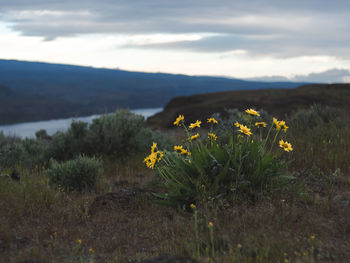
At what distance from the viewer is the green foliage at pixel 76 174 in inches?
267

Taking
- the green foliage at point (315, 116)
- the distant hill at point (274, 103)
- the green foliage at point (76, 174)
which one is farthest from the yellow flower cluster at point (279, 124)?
the distant hill at point (274, 103)

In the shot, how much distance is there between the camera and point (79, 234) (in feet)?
14.3

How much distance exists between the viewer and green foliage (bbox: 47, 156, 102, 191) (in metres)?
6.79

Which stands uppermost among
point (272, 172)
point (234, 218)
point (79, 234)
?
point (272, 172)

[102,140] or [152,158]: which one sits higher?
[152,158]

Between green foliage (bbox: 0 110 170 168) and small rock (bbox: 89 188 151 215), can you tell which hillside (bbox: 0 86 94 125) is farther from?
small rock (bbox: 89 188 151 215)

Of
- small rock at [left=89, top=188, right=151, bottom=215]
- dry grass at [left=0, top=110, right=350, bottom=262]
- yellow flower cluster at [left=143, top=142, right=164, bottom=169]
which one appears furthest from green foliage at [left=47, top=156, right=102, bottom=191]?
yellow flower cluster at [left=143, top=142, right=164, bottom=169]

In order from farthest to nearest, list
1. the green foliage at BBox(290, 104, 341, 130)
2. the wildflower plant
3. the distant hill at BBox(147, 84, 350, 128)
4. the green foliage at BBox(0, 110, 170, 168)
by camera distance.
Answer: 1. the distant hill at BBox(147, 84, 350, 128)
2. the green foliage at BBox(290, 104, 341, 130)
3. the green foliage at BBox(0, 110, 170, 168)
4. the wildflower plant

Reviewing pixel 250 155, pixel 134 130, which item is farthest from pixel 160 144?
pixel 250 155

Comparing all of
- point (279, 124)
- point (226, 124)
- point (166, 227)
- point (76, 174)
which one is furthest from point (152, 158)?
point (226, 124)

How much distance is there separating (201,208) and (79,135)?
6395mm

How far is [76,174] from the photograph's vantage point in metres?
6.87

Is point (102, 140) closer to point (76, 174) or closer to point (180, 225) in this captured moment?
point (76, 174)

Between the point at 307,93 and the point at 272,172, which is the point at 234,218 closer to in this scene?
the point at 272,172
